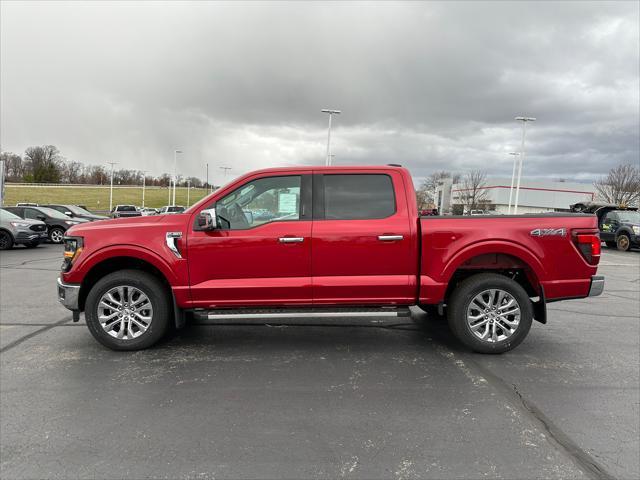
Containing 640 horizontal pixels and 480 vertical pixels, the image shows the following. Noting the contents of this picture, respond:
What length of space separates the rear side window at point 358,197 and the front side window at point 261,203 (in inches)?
13.8

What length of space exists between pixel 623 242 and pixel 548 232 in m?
18.3

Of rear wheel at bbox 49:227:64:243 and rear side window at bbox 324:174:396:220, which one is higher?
rear side window at bbox 324:174:396:220

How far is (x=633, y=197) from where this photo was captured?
4534 cm

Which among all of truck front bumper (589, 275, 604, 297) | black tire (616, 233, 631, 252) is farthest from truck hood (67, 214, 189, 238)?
black tire (616, 233, 631, 252)

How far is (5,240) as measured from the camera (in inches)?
604

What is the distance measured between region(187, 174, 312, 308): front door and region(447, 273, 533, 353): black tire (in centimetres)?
156

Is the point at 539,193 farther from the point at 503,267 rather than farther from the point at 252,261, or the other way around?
the point at 252,261

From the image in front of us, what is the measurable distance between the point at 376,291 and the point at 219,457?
233 centimetres

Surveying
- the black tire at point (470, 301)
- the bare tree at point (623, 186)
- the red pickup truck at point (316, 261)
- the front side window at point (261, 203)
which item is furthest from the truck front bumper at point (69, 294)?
the bare tree at point (623, 186)

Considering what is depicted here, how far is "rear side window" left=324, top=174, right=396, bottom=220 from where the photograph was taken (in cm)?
462

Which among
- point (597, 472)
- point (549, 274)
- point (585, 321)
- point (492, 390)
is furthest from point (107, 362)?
point (585, 321)

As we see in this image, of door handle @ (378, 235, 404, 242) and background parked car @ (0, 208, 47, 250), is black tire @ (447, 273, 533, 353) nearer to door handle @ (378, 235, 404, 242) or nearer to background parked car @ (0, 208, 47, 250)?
A: door handle @ (378, 235, 404, 242)

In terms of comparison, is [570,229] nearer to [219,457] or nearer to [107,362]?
[219,457]

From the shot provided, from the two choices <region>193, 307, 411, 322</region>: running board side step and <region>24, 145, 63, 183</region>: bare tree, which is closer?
<region>193, 307, 411, 322</region>: running board side step
